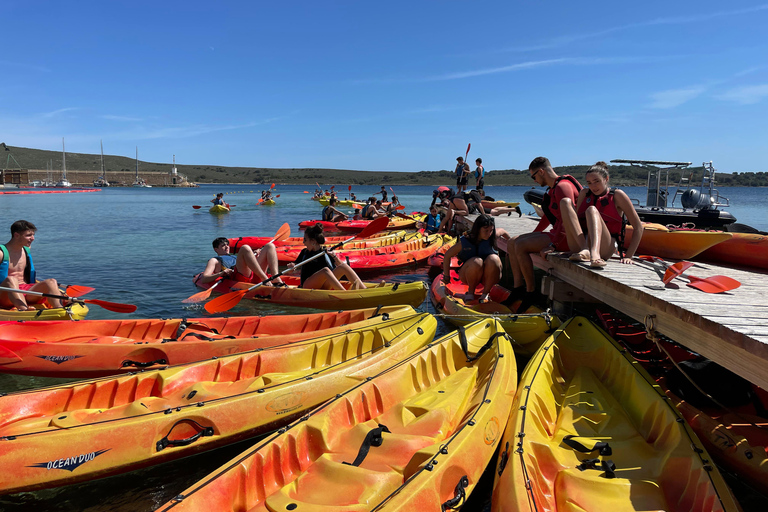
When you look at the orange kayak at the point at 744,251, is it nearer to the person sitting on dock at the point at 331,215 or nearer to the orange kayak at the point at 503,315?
the orange kayak at the point at 503,315

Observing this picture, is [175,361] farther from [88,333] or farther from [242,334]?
[88,333]

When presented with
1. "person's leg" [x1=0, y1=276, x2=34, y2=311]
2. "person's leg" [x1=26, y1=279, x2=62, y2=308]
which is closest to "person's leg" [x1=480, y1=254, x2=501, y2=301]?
"person's leg" [x1=26, y1=279, x2=62, y2=308]

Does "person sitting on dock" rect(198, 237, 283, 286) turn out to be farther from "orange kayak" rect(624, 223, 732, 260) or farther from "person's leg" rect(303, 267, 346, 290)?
"orange kayak" rect(624, 223, 732, 260)

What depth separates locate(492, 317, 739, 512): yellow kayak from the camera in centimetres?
293

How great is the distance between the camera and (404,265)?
518 inches

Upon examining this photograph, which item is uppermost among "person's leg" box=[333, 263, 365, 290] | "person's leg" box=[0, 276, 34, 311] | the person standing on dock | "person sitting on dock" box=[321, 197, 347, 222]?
the person standing on dock

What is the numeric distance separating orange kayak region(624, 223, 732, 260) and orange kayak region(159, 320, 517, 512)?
145 inches

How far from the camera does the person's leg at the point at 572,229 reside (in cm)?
584

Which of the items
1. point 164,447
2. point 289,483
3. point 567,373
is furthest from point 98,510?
point 567,373

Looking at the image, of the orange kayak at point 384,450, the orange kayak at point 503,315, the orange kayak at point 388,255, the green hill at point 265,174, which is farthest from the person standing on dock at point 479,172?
the green hill at point 265,174

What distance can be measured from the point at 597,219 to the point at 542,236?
1111 millimetres

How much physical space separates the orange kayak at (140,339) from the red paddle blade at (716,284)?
10.7 ft

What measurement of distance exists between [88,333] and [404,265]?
8217 millimetres

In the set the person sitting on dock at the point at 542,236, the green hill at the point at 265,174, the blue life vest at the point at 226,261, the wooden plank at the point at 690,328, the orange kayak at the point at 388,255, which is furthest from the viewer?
the green hill at the point at 265,174
